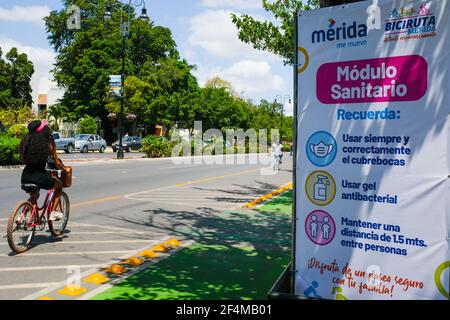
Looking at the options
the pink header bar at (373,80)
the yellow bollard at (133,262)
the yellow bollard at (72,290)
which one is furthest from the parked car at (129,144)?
the pink header bar at (373,80)

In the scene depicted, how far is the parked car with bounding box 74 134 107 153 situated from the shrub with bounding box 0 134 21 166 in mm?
19876

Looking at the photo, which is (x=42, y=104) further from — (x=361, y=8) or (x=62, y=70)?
(x=361, y=8)

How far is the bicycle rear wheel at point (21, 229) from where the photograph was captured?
6570 mm

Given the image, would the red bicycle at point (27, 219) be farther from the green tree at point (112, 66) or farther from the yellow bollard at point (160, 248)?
the green tree at point (112, 66)

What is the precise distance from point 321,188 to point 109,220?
21.5 feet

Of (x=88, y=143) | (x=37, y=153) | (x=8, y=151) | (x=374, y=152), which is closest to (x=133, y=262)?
(x=37, y=153)

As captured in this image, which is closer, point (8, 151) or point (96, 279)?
point (96, 279)

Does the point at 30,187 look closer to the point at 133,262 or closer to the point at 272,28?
the point at 133,262

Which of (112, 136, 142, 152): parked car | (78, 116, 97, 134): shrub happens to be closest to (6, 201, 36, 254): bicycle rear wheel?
(112, 136, 142, 152): parked car

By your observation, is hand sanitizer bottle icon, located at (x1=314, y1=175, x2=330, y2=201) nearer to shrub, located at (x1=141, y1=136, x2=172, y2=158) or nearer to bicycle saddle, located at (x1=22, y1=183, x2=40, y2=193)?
bicycle saddle, located at (x1=22, y1=183, x2=40, y2=193)

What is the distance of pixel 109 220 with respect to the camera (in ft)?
32.2

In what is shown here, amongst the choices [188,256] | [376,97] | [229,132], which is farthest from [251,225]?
[229,132]

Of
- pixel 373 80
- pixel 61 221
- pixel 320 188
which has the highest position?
pixel 373 80
